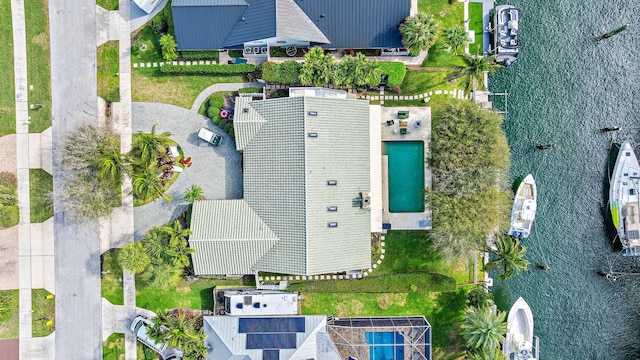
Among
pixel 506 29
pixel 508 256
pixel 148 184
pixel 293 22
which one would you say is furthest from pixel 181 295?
pixel 506 29

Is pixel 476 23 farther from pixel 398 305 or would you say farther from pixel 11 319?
pixel 11 319

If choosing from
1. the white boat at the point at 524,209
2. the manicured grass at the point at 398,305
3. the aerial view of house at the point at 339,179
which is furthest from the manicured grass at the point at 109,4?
the white boat at the point at 524,209

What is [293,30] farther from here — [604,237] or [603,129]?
[604,237]

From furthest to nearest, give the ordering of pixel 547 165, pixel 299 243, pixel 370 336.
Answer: pixel 547 165 < pixel 370 336 < pixel 299 243

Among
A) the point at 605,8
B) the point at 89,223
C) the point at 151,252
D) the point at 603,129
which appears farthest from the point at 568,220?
the point at 89,223

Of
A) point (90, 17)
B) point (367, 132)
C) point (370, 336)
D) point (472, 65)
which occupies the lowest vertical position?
point (370, 336)

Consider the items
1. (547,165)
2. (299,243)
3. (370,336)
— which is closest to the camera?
(299,243)
